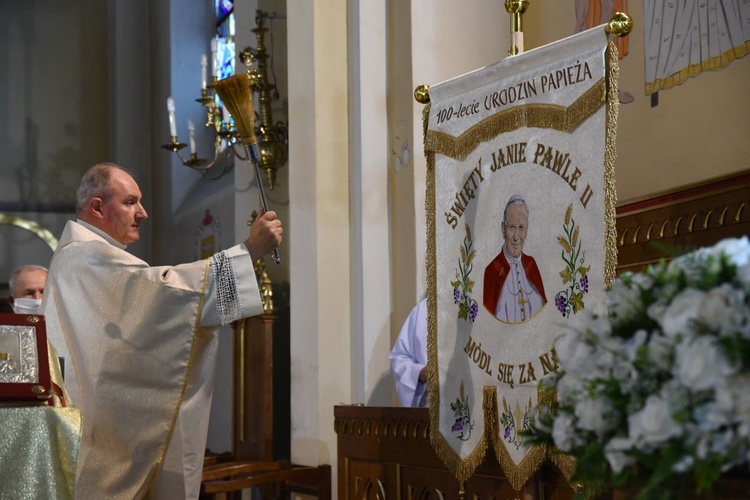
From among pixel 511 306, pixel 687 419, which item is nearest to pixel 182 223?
pixel 511 306

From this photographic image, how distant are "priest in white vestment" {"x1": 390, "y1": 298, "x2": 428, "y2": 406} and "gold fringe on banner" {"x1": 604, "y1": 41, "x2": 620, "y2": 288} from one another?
2041 mm

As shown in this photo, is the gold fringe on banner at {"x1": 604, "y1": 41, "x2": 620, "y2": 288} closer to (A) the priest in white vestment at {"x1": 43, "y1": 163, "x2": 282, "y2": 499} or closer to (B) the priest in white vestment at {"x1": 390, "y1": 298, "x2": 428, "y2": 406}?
(A) the priest in white vestment at {"x1": 43, "y1": 163, "x2": 282, "y2": 499}

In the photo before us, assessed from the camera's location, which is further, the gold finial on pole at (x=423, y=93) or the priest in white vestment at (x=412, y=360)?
the priest in white vestment at (x=412, y=360)

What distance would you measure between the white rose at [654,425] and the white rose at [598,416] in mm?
77

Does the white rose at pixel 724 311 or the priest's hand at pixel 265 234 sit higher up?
the priest's hand at pixel 265 234

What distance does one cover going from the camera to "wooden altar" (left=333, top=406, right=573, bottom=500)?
3.49m

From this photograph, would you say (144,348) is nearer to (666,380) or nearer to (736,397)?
(666,380)

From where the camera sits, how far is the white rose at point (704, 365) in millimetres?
1409

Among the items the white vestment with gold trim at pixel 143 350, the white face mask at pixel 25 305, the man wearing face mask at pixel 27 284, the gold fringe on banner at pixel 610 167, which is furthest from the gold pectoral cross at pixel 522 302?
the man wearing face mask at pixel 27 284

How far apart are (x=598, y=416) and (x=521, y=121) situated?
2056 millimetres

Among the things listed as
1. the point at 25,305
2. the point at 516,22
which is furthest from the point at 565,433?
the point at 25,305

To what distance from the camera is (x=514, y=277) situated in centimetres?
347

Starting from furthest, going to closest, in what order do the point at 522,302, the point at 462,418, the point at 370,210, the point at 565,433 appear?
the point at 370,210 < the point at 462,418 < the point at 522,302 < the point at 565,433

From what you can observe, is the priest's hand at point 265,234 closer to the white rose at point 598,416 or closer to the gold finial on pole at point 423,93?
the gold finial on pole at point 423,93
